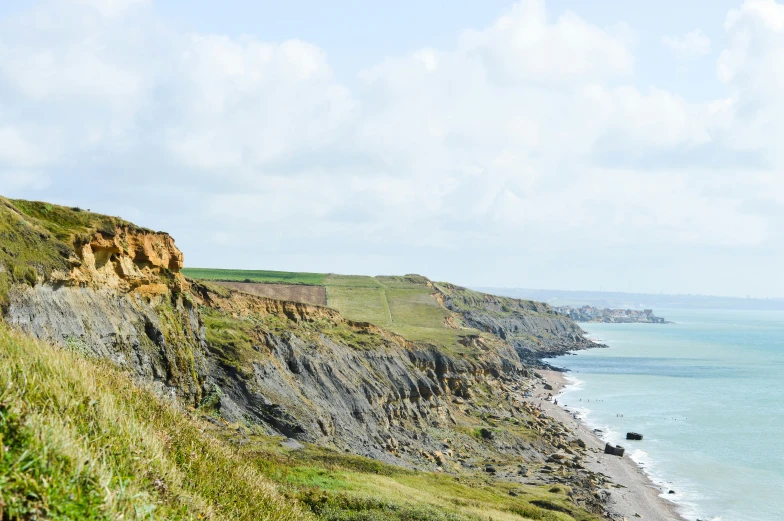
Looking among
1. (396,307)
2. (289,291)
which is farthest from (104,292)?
(396,307)

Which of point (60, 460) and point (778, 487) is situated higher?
point (60, 460)

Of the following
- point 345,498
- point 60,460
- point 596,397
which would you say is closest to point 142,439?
point 60,460

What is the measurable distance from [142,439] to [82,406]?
106 centimetres

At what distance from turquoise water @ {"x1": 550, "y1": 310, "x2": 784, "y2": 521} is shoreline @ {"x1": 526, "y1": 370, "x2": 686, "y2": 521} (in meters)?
1.52

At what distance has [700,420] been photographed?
82.7 metres

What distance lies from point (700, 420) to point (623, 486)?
36706 mm

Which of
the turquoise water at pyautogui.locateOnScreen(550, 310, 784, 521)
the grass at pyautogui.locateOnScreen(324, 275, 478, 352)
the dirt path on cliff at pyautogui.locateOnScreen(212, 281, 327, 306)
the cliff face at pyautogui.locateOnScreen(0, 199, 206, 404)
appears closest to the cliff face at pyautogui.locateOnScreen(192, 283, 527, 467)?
the cliff face at pyautogui.locateOnScreen(0, 199, 206, 404)

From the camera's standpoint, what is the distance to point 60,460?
705 cm

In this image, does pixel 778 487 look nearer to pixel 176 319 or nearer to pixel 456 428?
pixel 456 428

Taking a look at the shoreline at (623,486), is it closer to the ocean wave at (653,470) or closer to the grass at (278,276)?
the ocean wave at (653,470)

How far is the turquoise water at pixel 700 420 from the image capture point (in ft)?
177

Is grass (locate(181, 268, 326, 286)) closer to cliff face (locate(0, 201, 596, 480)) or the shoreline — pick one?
cliff face (locate(0, 201, 596, 480))

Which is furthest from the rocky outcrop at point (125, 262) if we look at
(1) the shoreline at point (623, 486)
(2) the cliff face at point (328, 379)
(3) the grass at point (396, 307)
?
(3) the grass at point (396, 307)

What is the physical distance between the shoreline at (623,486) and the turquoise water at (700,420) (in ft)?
4.99
